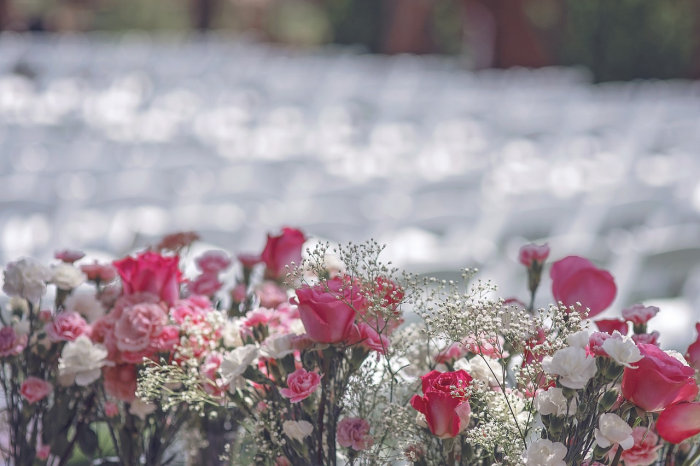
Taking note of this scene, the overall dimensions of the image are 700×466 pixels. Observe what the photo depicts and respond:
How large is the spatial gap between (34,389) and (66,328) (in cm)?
11

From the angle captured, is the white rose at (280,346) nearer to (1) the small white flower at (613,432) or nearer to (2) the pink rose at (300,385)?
(2) the pink rose at (300,385)

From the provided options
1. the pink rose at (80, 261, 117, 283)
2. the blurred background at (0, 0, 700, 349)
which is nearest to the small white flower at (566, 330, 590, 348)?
the pink rose at (80, 261, 117, 283)

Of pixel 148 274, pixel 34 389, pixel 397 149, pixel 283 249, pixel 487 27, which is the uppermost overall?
pixel 487 27

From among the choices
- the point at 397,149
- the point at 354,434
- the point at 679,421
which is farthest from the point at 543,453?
the point at 397,149

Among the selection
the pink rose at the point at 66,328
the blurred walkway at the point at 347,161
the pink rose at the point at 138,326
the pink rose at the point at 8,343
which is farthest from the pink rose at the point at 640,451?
the blurred walkway at the point at 347,161

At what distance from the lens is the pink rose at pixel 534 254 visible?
159cm

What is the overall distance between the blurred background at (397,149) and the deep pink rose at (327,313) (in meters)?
1.40

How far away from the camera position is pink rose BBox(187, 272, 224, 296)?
1669 mm

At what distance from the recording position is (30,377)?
1.57 m

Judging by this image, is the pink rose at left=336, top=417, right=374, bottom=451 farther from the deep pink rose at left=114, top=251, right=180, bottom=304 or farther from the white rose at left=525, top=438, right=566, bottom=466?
the deep pink rose at left=114, top=251, right=180, bottom=304

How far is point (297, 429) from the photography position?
1297 millimetres

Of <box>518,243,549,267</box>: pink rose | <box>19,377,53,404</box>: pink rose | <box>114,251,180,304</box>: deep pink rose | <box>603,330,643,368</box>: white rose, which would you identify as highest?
<box>518,243,549,267</box>: pink rose

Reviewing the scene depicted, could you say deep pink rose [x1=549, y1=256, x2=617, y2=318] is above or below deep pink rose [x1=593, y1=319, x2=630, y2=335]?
above

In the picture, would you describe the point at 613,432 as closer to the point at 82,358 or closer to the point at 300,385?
the point at 300,385
